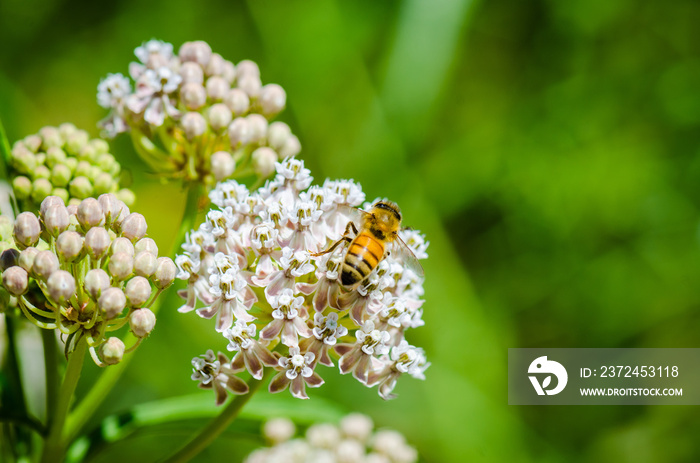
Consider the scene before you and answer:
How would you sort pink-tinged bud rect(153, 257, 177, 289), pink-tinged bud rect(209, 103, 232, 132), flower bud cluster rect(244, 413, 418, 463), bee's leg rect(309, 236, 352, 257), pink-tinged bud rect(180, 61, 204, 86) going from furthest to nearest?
flower bud cluster rect(244, 413, 418, 463) < pink-tinged bud rect(180, 61, 204, 86) < pink-tinged bud rect(209, 103, 232, 132) < bee's leg rect(309, 236, 352, 257) < pink-tinged bud rect(153, 257, 177, 289)

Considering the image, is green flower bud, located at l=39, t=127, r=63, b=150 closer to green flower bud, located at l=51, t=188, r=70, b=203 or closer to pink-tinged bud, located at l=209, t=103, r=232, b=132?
green flower bud, located at l=51, t=188, r=70, b=203

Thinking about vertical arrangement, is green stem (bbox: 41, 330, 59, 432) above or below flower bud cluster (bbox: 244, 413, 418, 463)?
below

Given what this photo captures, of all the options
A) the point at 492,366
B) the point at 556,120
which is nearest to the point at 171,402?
the point at 492,366

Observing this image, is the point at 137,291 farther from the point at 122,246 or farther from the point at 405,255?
the point at 405,255

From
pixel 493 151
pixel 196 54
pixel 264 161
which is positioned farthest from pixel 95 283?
pixel 493 151

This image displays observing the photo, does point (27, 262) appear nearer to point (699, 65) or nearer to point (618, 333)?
point (618, 333)

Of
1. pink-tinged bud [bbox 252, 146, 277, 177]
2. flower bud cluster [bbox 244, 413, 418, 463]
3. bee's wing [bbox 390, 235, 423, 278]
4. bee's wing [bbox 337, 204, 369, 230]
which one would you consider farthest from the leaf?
pink-tinged bud [bbox 252, 146, 277, 177]

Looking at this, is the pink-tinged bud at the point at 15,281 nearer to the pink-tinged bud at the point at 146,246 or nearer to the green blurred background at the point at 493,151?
the pink-tinged bud at the point at 146,246
